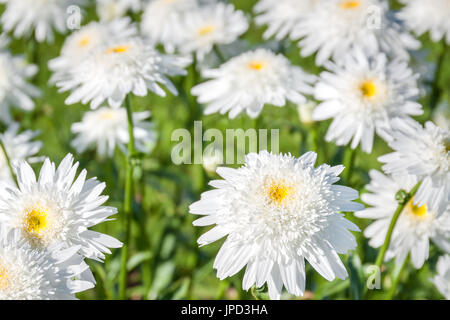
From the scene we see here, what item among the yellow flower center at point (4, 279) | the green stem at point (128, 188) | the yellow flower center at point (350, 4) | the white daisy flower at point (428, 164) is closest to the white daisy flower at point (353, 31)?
the yellow flower center at point (350, 4)

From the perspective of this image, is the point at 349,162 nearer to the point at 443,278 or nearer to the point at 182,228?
the point at 443,278

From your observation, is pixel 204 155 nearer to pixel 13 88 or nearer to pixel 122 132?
pixel 122 132

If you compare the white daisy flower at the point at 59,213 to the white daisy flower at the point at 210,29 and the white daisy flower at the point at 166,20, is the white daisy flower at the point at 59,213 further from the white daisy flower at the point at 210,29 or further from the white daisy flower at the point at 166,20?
the white daisy flower at the point at 166,20

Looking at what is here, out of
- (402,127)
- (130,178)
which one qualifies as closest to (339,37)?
(402,127)

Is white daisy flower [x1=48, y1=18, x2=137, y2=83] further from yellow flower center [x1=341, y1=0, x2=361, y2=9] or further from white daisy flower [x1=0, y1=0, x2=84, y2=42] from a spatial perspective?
yellow flower center [x1=341, y1=0, x2=361, y2=9]
